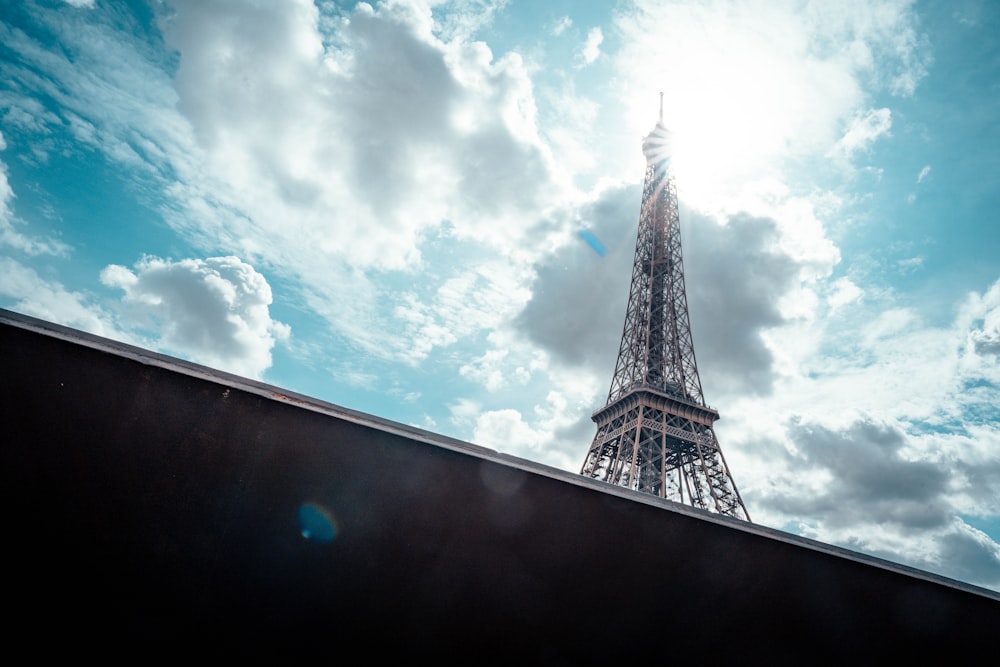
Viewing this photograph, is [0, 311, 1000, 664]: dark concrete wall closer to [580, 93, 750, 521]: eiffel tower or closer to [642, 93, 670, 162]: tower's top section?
[580, 93, 750, 521]: eiffel tower

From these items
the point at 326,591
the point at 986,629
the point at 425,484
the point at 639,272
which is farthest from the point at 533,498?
the point at 639,272

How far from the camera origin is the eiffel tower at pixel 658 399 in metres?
32.8

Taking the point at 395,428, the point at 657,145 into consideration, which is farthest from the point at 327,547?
the point at 657,145

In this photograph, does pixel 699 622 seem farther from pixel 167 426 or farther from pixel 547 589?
pixel 167 426

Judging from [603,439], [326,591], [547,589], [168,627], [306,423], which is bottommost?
[168,627]

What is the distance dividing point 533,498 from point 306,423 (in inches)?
57.8

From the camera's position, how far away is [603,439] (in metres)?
36.7

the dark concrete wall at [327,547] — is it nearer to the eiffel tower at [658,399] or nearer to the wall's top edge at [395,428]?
the wall's top edge at [395,428]

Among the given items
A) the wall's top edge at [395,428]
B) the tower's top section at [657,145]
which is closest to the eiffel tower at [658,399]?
the tower's top section at [657,145]

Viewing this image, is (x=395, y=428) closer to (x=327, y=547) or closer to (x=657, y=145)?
(x=327, y=547)

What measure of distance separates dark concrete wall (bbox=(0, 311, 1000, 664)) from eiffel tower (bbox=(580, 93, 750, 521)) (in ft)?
93.0

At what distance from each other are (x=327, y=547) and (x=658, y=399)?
3453cm

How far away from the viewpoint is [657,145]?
5003cm

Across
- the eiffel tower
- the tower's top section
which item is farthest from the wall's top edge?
the tower's top section
